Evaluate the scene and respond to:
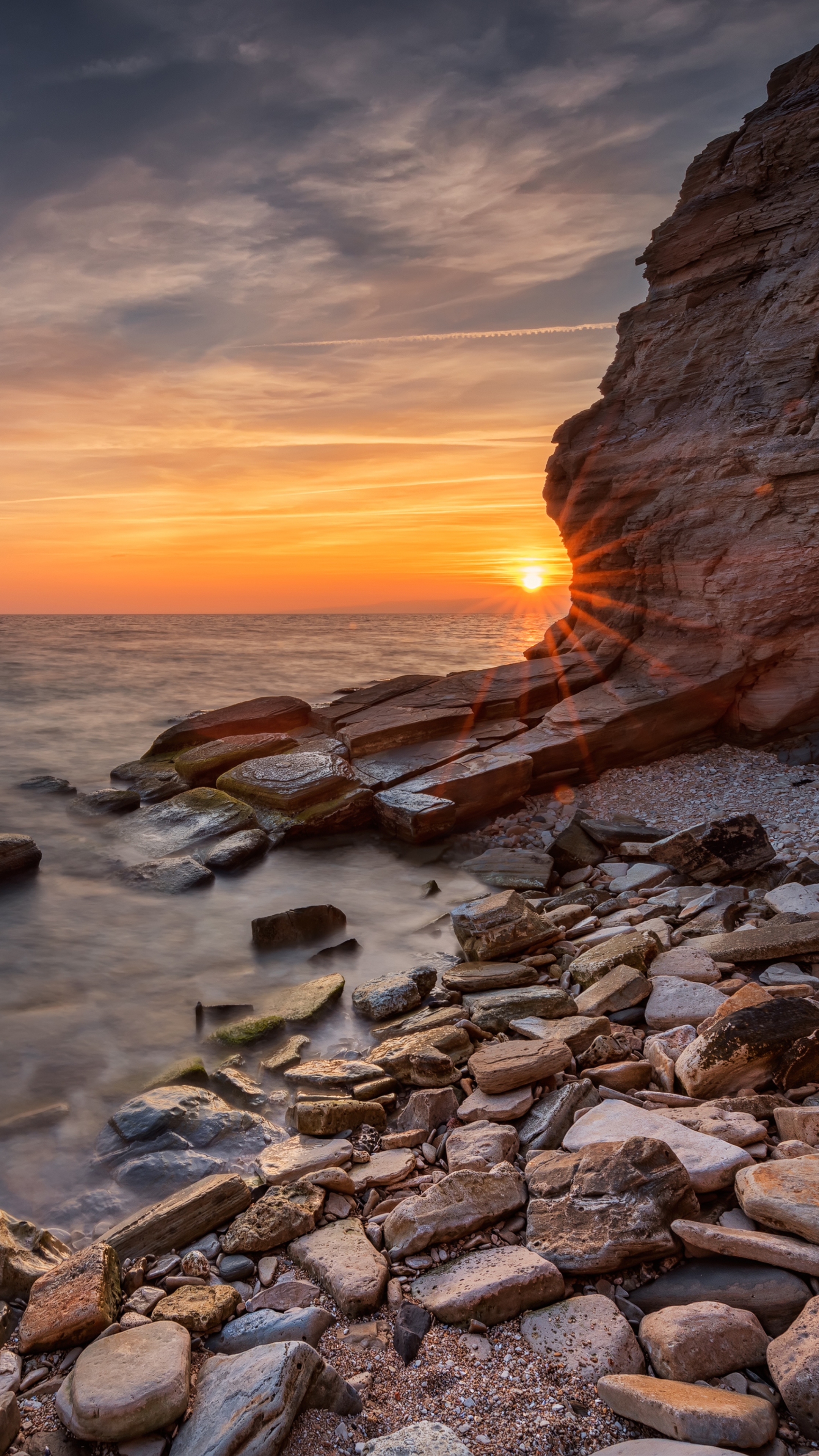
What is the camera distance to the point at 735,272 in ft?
39.0

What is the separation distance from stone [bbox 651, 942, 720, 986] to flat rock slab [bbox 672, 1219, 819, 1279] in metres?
2.52

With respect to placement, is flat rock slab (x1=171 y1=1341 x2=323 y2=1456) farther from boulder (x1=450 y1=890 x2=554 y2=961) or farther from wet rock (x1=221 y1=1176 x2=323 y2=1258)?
boulder (x1=450 y1=890 x2=554 y2=961)

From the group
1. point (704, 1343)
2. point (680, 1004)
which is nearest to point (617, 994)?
point (680, 1004)

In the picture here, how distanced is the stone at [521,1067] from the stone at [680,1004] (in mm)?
830

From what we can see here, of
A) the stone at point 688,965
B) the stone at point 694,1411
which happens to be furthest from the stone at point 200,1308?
the stone at point 688,965

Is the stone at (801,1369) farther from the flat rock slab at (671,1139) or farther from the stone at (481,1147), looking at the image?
the stone at (481,1147)

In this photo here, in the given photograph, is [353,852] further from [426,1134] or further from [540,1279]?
[540,1279]

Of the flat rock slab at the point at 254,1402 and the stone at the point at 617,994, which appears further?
the stone at the point at 617,994

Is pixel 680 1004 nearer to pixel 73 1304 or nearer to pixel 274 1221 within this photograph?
pixel 274 1221

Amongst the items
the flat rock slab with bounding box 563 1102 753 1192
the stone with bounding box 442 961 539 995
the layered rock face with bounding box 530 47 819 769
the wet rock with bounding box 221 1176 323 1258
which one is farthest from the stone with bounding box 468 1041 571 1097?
the layered rock face with bounding box 530 47 819 769

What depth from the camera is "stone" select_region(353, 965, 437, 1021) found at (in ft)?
20.6

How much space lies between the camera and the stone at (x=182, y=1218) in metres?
3.59

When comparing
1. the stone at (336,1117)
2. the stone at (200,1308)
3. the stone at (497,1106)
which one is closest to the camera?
the stone at (200,1308)

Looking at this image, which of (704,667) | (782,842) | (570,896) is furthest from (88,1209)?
(704,667)
